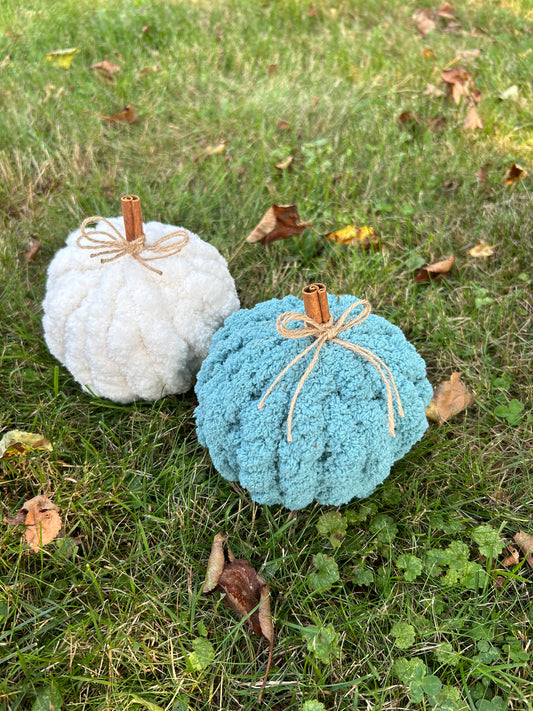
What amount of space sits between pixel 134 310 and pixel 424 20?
3.73m

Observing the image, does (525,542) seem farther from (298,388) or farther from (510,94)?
(510,94)

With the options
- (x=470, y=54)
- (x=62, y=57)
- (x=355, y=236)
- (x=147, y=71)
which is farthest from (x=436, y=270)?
(x=62, y=57)

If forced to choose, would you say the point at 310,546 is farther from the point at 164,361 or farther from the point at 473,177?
the point at 473,177

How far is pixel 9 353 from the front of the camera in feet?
7.72

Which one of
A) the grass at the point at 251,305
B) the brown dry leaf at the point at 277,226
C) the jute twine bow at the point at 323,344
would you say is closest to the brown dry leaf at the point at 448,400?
the grass at the point at 251,305

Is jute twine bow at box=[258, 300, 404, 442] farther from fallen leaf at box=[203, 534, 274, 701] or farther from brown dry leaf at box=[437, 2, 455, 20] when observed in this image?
brown dry leaf at box=[437, 2, 455, 20]

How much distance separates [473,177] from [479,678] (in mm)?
2331

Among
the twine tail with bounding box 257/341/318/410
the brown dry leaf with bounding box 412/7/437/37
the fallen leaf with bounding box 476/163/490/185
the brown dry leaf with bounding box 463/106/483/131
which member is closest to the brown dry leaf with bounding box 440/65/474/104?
the brown dry leaf with bounding box 463/106/483/131

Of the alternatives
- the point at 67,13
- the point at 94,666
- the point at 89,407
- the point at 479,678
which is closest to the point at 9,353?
the point at 89,407

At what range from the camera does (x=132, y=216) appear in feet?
6.67

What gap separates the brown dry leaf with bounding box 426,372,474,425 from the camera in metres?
2.12

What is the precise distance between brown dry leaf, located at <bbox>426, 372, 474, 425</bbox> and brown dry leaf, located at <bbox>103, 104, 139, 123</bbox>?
8.05ft

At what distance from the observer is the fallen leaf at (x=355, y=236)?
8.96ft

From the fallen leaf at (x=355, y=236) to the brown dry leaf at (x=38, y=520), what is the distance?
1646mm
